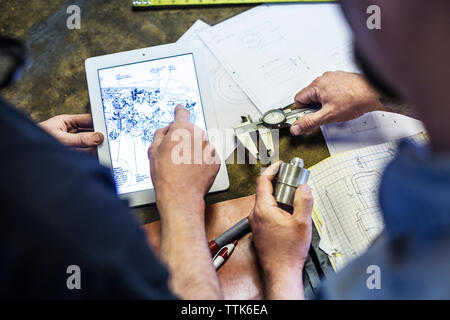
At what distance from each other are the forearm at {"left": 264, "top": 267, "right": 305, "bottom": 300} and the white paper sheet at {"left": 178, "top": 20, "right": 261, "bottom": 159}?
0.33m

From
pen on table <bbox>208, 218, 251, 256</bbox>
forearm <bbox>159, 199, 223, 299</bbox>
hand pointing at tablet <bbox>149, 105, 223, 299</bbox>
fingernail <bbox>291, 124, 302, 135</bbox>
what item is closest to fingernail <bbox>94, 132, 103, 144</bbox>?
hand pointing at tablet <bbox>149, 105, 223, 299</bbox>

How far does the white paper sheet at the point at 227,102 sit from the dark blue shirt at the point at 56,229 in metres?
0.52

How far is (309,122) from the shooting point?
91 centimetres

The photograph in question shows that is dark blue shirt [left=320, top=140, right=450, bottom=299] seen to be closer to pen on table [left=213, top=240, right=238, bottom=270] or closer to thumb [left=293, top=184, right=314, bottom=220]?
thumb [left=293, top=184, right=314, bottom=220]

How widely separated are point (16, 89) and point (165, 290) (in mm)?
872

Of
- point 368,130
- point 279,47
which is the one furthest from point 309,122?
point 279,47

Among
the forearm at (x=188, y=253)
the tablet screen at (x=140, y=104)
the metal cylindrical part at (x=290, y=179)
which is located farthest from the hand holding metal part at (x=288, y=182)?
the tablet screen at (x=140, y=104)

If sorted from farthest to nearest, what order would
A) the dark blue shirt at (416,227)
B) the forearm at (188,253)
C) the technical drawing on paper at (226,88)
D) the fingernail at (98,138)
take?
1. the technical drawing on paper at (226,88)
2. the fingernail at (98,138)
3. the forearm at (188,253)
4. the dark blue shirt at (416,227)

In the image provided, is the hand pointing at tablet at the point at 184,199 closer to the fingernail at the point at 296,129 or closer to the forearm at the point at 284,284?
the forearm at the point at 284,284

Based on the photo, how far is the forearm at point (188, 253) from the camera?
0.66 metres

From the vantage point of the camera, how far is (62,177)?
42cm

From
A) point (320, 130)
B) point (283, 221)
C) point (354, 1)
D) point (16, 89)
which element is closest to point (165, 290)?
point (283, 221)

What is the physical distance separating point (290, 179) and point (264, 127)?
7.8 inches

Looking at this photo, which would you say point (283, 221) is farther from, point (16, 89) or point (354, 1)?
point (16, 89)
